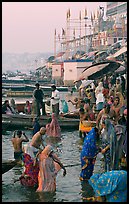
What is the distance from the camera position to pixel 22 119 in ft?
64.6

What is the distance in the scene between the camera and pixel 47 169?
371 inches

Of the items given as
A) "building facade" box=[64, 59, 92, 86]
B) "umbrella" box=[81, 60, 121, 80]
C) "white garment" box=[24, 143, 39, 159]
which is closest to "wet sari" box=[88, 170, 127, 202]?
"white garment" box=[24, 143, 39, 159]

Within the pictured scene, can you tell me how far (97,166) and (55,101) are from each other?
8183 millimetres

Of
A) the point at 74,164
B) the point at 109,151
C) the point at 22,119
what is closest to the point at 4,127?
the point at 22,119

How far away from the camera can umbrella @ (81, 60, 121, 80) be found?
77.0 feet

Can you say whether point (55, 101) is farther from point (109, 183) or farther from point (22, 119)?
point (109, 183)

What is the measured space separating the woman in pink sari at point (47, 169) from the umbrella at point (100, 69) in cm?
1408

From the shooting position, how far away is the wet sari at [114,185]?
269 inches

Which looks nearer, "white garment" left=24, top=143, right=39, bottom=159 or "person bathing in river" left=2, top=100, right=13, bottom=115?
"white garment" left=24, top=143, right=39, bottom=159

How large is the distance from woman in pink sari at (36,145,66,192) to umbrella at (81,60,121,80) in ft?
46.2

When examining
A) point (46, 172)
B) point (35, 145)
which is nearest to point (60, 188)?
point (46, 172)

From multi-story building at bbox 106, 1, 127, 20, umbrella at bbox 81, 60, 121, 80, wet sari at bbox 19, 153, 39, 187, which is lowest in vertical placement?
wet sari at bbox 19, 153, 39, 187

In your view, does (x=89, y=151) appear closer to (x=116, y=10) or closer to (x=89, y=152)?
(x=89, y=152)

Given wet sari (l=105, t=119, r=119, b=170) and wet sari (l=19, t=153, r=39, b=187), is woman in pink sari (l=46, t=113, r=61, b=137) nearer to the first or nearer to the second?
wet sari (l=19, t=153, r=39, b=187)
